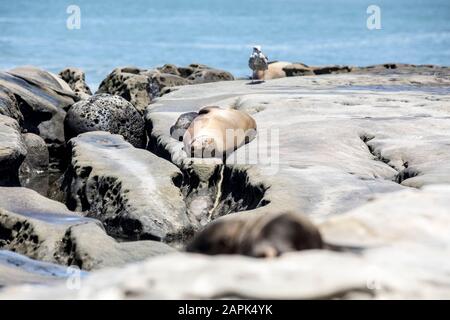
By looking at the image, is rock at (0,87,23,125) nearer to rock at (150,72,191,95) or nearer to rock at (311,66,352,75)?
rock at (150,72,191,95)

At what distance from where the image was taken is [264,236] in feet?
12.3

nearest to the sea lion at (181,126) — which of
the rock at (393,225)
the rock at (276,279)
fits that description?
the rock at (393,225)

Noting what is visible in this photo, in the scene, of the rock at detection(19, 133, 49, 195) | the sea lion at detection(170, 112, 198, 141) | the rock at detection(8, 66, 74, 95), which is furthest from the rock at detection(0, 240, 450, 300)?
the rock at detection(8, 66, 74, 95)

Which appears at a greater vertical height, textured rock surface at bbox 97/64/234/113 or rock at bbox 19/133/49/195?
textured rock surface at bbox 97/64/234/113

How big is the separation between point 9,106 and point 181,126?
89.3 inches

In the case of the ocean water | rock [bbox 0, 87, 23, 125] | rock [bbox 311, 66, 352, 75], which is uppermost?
rock [bbox 0, 87, 23, 125]

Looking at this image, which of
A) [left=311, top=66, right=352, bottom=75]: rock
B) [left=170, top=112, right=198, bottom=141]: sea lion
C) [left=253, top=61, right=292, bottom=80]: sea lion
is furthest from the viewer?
[left=311, top=66, right=352, bottom=75]: rock

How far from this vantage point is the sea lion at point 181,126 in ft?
39.2

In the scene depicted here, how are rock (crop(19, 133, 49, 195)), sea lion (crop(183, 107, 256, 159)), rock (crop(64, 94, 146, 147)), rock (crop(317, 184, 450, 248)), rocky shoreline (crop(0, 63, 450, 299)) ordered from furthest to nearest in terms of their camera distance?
rock (crop(64, 94, 146, 147))
rock (crop(19, 133, 49, 195))
sea lion (crop(183, 107, 256, 159))
rock (crop(317, 184, 450, 248))
rocky shoreline (crop(0, 63, 450, 299))

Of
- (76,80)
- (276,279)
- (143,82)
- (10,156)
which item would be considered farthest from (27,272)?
(76,80)

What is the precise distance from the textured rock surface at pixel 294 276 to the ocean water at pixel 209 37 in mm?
27367

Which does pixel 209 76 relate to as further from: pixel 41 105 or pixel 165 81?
pixel 41 105

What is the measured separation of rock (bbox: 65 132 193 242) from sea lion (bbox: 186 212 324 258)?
15.3 ft

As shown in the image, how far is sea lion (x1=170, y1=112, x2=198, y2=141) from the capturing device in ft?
39.2
